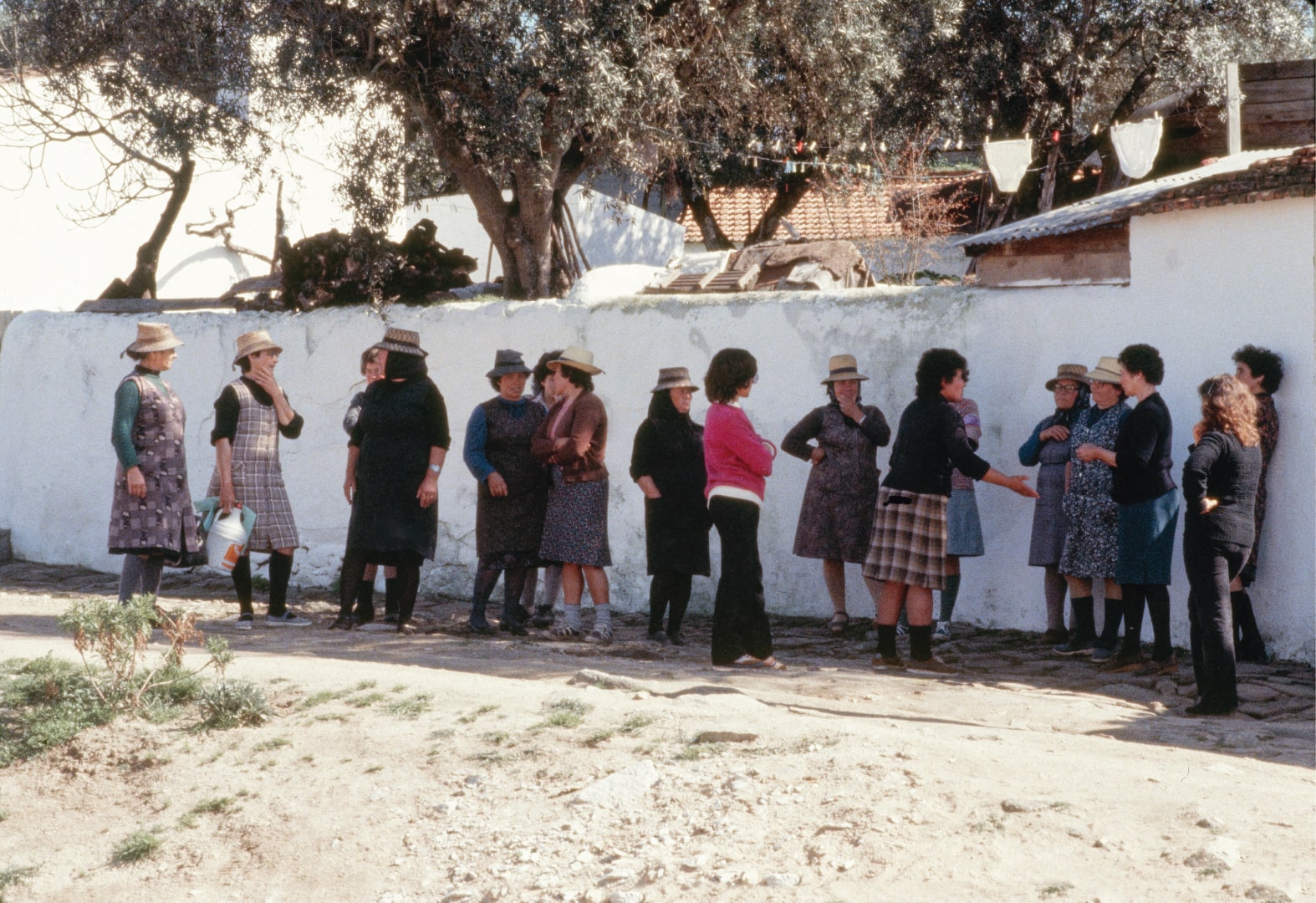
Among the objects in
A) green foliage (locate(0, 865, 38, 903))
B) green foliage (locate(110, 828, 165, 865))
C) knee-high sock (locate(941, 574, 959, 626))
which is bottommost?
green foliage (locate(0, 865, 38, 903))

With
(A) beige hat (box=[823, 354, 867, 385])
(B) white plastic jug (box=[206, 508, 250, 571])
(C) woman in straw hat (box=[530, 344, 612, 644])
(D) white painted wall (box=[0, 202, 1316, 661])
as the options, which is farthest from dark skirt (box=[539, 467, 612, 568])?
(B) white plastic jug (box=[206, 508, 250, 571])

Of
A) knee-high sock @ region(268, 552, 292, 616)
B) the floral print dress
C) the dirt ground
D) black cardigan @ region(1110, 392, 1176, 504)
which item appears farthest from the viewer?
knee-high sock @ region(268, 552, 292, 616)

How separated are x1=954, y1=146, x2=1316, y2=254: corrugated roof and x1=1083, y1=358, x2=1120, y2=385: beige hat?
1028mm

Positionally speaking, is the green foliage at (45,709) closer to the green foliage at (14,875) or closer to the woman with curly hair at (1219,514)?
the green foliage at (14,875)

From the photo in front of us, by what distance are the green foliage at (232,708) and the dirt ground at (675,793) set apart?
0.06 m

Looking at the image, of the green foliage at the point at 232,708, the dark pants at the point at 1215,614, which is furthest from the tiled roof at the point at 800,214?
the green foliage at the point at 232,708

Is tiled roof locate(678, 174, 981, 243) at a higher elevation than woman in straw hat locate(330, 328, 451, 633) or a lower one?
higher

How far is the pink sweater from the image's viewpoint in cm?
687

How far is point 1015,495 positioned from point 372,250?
5795 millimetres

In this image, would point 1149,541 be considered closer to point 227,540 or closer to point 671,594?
point 671,594

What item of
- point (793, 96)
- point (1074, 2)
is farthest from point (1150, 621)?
point (1074, 2)

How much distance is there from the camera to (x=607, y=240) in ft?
73.4

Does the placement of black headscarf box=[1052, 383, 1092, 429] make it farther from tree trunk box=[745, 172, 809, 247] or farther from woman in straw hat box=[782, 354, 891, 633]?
tree trunk box=[745, 172, 809, 247]

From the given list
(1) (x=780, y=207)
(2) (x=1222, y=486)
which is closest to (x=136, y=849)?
(2) (x=1222, y=486)
